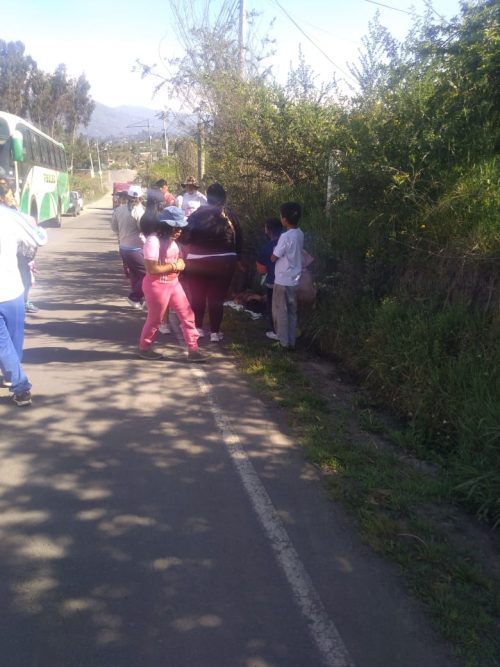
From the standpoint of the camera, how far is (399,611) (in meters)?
3.05

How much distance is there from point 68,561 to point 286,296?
4719 mm

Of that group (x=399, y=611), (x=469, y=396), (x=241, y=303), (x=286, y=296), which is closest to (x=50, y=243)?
(x=241, y=303)

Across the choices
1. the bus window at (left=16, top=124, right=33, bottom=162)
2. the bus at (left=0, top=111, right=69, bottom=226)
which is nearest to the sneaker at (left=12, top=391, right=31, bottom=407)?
the bus at (left=0, top=111, right=69, bottom=226)

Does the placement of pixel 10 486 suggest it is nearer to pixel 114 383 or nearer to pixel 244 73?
pixel 114 383

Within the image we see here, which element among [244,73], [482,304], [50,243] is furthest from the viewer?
[50,243]

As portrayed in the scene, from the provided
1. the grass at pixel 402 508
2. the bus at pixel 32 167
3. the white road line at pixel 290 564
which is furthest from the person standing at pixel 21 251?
the bus at pixel 32 167

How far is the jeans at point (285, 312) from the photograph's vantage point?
7492 mm

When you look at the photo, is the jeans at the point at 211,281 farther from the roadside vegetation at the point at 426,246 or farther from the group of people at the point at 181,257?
the roadside vegetation at the point at 426,246

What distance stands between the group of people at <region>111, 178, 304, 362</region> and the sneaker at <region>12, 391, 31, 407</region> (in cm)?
179

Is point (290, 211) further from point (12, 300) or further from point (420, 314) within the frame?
point (12, 300)

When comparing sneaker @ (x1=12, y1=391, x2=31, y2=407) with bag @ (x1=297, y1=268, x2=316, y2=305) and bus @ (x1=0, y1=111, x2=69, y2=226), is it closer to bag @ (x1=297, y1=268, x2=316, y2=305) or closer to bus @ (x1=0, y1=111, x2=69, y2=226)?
bag @ (x1=297, y1=268, x2=316, y2=305)

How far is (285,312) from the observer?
24.8ft

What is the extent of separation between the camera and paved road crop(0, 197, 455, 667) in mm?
2787

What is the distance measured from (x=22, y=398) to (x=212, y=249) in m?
3.20
